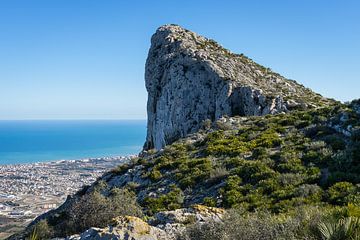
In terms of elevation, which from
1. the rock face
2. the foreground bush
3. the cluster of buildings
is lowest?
the cluster of buildings

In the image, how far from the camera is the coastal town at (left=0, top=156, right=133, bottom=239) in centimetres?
7462

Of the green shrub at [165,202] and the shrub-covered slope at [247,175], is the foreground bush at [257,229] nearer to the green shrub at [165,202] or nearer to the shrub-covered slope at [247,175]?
the shrub-covered slope at [247,175]

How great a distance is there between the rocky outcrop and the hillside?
2 centimetres

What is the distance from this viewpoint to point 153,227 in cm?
791

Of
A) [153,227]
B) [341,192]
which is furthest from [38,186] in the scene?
[153,227]

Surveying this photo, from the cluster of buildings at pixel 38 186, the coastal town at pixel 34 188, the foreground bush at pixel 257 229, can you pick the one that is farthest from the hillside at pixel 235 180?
the cluster of buildings at pixel 38 186

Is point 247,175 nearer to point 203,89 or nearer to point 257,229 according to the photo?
point 257,229

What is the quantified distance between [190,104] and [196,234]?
30347 millimetres

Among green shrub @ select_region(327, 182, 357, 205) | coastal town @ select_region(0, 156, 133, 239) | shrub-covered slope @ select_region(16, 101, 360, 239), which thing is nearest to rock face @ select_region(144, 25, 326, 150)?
shrub-covered slope @ select_region(16, 101, 360, 239)

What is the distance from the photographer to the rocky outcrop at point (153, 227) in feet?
23.6

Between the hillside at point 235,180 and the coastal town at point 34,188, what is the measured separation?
2622cm

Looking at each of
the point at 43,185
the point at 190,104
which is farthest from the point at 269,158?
the point at 43,185

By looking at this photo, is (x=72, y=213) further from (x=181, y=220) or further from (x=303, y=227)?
(x=303, y=227)

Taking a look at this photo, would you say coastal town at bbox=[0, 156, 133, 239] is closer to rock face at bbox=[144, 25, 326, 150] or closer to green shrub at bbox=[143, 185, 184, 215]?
rock face at bbox=[144, 25, 326, 150]
